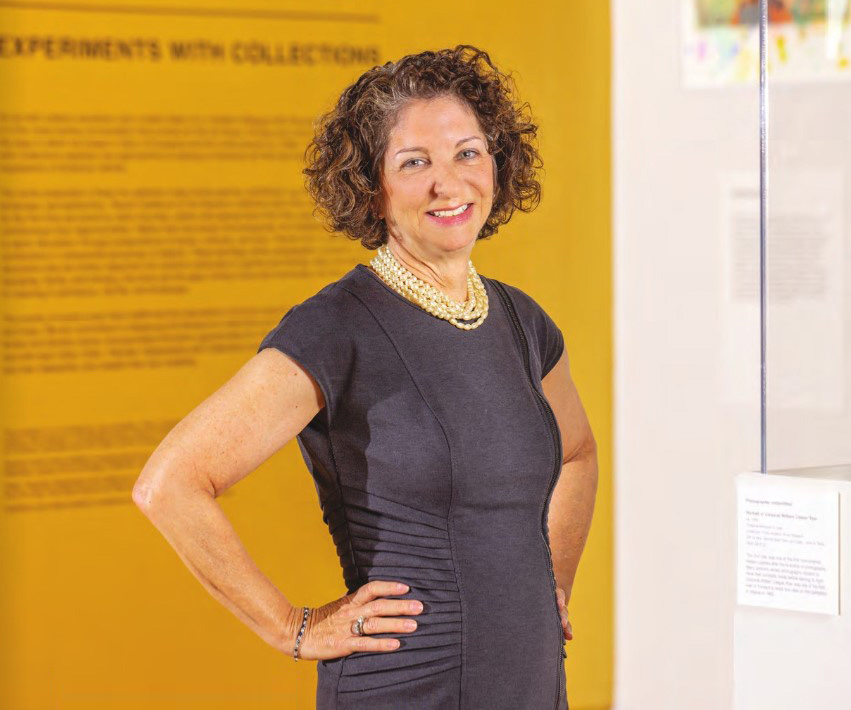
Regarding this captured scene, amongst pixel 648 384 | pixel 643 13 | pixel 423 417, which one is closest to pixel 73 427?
pixel 423 417

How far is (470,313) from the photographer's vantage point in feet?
6.11

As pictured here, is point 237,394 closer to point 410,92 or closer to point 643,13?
point 410,92

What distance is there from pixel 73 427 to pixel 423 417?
4.86ft

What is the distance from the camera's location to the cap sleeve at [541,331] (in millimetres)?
1996

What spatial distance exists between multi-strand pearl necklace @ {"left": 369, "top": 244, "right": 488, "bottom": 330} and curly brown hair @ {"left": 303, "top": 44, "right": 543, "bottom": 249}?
9 cm

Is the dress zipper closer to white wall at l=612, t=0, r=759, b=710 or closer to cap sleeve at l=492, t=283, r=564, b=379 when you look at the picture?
cap sleeve at l=492, t=283, r=564, b=379

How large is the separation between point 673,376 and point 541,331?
65.1 inches

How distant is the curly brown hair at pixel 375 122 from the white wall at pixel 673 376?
1629mm

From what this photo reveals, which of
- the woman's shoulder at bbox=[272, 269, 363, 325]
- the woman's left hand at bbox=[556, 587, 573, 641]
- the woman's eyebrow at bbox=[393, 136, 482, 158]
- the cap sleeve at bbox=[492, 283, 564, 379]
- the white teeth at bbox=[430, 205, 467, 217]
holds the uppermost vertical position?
the woman's eyebrow at bbox=[393, 136, 482, 158]

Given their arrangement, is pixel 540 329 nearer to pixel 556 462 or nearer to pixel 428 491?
pixel 556 462

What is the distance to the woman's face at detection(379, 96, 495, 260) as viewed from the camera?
179 centimetres

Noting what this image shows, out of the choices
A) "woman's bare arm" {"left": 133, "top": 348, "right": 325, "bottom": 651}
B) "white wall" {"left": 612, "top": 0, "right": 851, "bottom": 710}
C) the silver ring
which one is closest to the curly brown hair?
"woman's bare arm" {"left": 133, "top": 348, "right": 325, "bottom": 651}

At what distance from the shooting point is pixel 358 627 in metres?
1.76

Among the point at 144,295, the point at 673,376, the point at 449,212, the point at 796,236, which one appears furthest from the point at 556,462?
the point at 673,376
